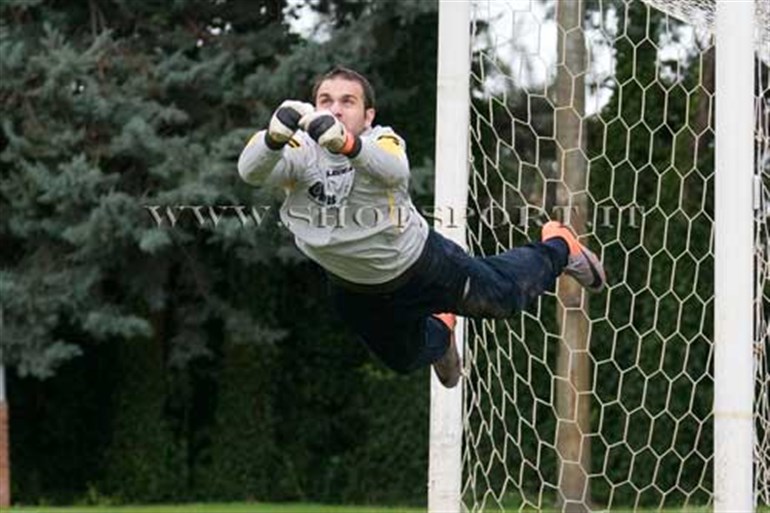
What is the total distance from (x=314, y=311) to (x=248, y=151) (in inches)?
319

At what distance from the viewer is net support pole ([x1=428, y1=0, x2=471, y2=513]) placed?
545 cm

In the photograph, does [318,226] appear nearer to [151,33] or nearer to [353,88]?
[353,88]

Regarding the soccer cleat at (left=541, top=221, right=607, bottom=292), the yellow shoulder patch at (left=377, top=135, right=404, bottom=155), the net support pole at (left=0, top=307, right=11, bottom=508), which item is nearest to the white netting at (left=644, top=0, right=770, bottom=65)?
the soccer cleat at (left=541, top=221, right=607, bottom=292)

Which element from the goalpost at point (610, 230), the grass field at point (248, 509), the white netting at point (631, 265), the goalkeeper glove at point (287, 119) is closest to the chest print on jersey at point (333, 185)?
the goalkeeper glove at point (287, 119)

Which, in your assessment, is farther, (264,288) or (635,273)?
(264,288)

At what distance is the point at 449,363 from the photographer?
510 cm

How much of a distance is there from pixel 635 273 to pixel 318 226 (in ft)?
22.7

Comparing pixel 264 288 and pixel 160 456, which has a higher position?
pixel 264 288

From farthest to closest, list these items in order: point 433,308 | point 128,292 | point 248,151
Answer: point 128,292, point 433,308, point 248,151

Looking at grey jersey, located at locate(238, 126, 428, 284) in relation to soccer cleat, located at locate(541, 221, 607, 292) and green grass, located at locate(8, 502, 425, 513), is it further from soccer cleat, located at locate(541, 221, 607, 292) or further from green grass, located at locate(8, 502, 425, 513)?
green grass, located at locate(8, 502, 425, 513)

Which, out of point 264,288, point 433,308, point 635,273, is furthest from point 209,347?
point 433,308

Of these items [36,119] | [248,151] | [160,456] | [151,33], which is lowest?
[160,456]

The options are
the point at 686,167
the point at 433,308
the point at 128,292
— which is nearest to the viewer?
the point at 433,308

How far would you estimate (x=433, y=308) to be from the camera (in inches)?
182
